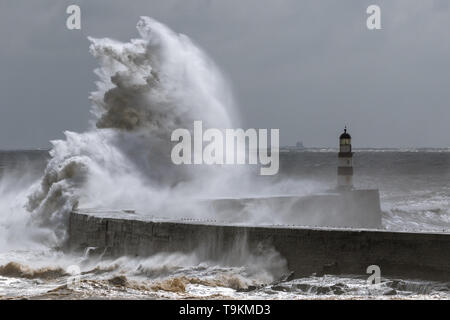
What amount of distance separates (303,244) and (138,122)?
9.86 metres

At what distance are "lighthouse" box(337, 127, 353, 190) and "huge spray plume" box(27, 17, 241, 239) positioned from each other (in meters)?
4.06

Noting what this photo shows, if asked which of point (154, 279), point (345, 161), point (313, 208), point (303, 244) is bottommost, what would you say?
point (154, 279)

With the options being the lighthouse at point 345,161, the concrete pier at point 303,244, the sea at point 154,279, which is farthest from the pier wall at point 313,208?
the sea at point 154,279

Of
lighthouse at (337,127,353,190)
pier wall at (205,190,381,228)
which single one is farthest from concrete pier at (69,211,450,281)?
lighthouse at (337,127,353,190)

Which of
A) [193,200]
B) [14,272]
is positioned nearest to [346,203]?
[193,200]

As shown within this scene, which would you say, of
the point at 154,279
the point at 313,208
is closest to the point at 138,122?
the point at 313,208

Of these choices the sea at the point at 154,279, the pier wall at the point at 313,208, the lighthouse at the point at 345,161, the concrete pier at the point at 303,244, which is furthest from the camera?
the lighthouse at the point at 345,161

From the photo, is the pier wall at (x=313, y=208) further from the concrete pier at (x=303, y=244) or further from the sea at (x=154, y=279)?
the sea at (x=154, y=279)

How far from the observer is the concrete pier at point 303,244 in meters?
9.03

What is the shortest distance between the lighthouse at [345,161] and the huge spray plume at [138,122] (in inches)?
160

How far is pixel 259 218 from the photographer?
15188 mm

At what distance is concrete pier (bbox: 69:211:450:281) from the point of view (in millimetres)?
9031

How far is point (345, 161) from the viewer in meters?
17.0

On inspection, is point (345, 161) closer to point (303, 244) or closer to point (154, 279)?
point (303, 244)
